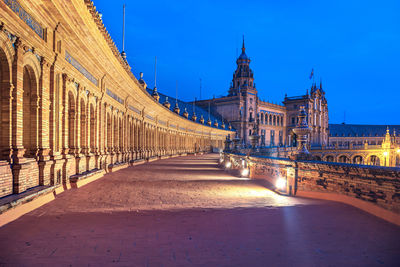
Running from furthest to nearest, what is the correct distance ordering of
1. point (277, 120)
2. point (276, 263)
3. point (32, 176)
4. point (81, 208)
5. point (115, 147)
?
point (277, 120), point (115, 147), point (32, 176), point (81, 208), point (276, 263)

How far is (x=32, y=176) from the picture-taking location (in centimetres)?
848

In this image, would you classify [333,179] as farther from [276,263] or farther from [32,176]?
[32,176]

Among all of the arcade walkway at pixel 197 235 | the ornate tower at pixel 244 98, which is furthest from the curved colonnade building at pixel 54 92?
the ornate tower at pixel 244 98

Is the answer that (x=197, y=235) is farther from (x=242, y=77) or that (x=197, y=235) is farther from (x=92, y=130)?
(x=242, y=77)

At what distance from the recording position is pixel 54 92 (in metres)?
10.0

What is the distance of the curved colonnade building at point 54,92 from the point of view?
7.48 metres

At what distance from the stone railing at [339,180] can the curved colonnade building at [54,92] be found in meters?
7.78

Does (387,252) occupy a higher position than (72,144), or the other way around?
(72,144)

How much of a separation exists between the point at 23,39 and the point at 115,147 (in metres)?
13.9

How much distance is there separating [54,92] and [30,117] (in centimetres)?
137

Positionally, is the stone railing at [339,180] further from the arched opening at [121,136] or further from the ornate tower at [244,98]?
the ornate tower at [244,98]

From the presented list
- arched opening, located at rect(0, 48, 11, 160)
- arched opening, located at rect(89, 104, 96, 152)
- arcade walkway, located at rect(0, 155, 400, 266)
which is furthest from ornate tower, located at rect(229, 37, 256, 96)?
arched opening, located at rect(0, 48, 11, 160)

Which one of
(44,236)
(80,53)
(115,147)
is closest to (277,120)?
(115,147)

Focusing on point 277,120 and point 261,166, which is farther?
point 277,120
